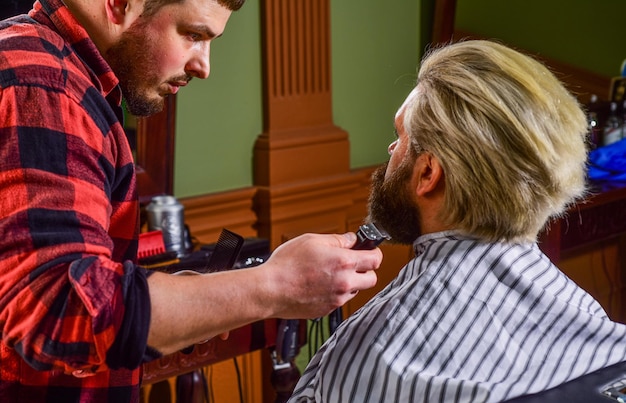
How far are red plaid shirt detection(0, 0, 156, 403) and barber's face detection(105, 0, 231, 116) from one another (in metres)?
0.14

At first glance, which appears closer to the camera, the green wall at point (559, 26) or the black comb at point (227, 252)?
the black comb at point (227, 252)

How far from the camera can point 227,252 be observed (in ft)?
4.62

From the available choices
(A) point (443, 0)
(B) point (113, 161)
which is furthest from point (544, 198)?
(A) point (443, 0)

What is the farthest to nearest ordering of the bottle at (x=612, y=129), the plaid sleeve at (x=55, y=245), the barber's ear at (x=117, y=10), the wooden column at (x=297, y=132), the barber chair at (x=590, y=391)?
the bottle at (x=612, y=129)
the wooden column at (x=297, y=132)
the barber chair at (x=590, y=391)
the barber's ear at (x=117, y=10)
the plaid sleeve at (x=55, y=245)

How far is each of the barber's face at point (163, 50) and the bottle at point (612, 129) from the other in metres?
2.67

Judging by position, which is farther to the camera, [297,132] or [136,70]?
[297,132]

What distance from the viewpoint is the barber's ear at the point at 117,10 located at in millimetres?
1249

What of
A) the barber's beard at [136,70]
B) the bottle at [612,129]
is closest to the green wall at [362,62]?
the bottle at [612,129]

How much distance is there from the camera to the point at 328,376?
1.51 meters

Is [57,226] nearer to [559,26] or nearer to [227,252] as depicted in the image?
[227,252]

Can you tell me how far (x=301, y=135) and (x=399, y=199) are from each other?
1600 millimetres

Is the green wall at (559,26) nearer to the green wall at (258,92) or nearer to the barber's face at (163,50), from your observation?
the green wall at (258,92)

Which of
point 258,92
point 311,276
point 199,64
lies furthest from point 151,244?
point 311,276

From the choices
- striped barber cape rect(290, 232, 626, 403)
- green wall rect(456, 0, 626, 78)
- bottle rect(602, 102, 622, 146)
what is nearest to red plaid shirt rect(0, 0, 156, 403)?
striped barber cape rect(290, 232, 626, 403)
